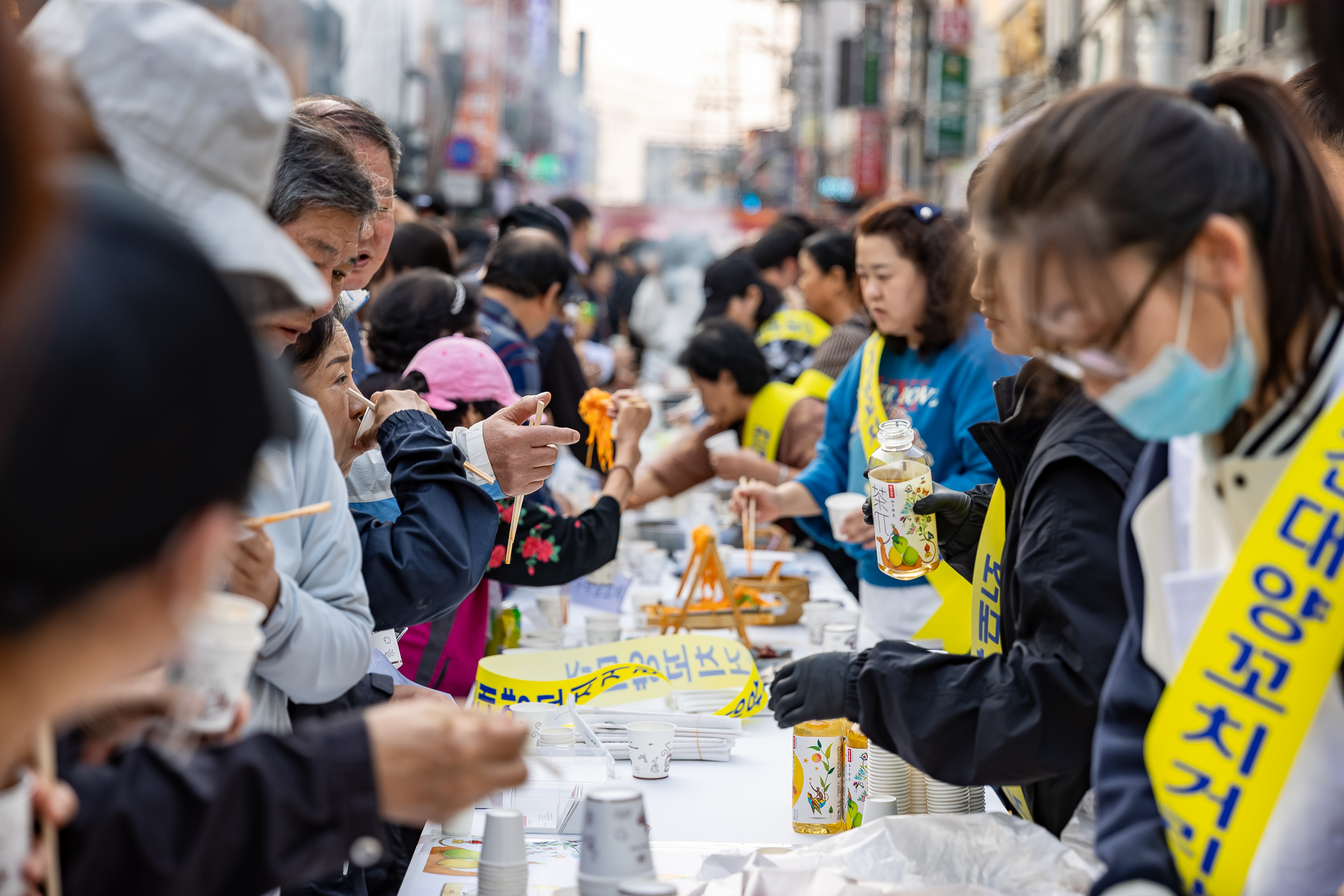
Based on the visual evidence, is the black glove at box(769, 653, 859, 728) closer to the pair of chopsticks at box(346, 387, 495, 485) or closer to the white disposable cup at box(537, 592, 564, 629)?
the pair of chopsticks at box(346, 387, 495, 485)

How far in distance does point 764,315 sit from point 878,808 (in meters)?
6.60

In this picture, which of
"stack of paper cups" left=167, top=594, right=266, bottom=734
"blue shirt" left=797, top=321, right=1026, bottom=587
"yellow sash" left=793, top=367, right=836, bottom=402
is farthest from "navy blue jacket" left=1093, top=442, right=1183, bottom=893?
"yellow sash" left=793, top=367, right=836, bottom=402

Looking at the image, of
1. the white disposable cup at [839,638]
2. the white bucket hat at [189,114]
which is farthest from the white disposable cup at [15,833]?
the white disposable cup at [839,638]

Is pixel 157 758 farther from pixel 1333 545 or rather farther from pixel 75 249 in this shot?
pixel 1333 545

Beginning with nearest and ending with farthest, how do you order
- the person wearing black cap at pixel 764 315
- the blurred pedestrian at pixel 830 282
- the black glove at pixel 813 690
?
A: 1. the black glove at pixel 813 690
2. the blurred pedestrian at pixel 830 282
3. the person wearing black cap at pixel 764 315

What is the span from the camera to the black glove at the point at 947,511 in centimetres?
227

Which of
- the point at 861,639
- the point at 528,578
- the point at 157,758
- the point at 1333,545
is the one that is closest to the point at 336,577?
the point at 157,758

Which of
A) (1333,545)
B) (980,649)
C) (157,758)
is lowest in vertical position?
(980,649)

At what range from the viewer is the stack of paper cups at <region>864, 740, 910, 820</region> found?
6.95 feet

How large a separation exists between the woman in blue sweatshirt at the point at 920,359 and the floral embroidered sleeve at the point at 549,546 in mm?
768

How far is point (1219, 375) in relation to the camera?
3.86 ft

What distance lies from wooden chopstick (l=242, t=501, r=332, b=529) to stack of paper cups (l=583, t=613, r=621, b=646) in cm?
181

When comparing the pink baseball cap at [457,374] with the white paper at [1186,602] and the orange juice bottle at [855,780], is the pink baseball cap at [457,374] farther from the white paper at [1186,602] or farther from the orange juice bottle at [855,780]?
the white paper at [1186,602]

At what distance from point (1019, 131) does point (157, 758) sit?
1.13 metres
